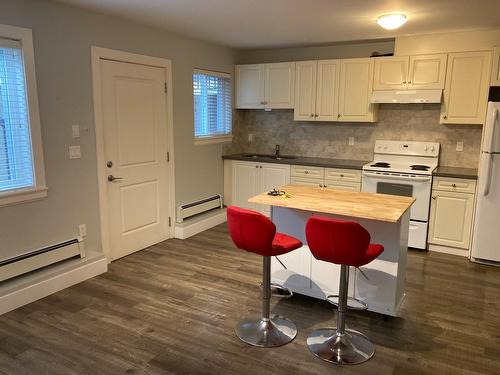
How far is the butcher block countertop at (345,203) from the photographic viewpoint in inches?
104

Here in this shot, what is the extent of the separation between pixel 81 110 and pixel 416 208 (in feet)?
11.9

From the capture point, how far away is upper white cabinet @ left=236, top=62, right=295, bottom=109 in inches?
214

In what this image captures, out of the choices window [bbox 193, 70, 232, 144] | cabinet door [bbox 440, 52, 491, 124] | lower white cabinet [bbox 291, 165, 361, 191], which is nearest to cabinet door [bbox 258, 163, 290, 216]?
lower white cabinet [bbox 291, 165, 361, 191]

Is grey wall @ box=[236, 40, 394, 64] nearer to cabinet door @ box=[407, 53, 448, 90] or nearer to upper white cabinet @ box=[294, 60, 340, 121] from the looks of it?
upper white cabinet @ box=[294, 60, 340, 121]

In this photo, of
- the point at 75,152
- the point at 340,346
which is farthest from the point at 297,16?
the point at 340,346

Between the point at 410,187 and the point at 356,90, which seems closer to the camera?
the point at 410,187

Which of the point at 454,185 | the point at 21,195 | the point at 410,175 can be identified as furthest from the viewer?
the point at 410,175

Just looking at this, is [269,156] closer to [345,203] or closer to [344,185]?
[344,185]

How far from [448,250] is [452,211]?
18.1 inches

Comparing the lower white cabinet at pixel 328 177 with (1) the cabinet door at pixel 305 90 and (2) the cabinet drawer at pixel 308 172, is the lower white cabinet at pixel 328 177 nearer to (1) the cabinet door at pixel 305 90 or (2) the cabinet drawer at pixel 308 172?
(2) the cabinet drawer at pixel 308 172

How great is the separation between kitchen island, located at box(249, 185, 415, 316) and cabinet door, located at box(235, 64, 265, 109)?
266 centimetres

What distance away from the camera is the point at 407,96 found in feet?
15.1

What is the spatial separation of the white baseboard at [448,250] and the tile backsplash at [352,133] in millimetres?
1032

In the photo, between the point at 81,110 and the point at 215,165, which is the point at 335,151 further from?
the point at 81,110
